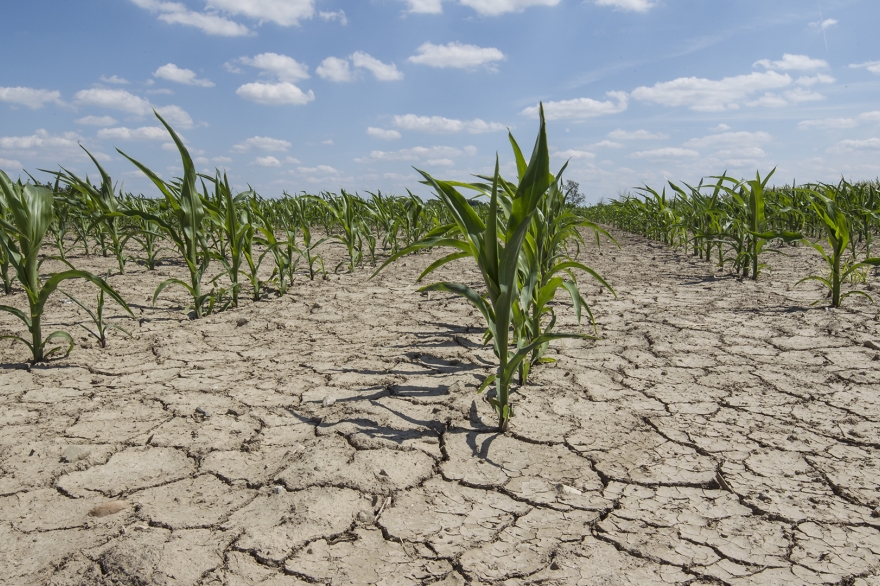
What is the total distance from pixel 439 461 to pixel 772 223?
6.07m

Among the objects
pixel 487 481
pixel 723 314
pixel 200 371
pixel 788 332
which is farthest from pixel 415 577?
pixel 723 314

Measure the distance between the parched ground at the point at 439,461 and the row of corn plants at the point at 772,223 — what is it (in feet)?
1.89

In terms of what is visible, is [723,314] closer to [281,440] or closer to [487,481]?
[487,481]

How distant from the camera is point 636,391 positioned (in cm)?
188

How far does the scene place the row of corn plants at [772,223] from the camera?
293cm

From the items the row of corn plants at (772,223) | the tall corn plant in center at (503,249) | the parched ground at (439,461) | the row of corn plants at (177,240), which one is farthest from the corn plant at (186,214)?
the row of corn plants at (772,223)

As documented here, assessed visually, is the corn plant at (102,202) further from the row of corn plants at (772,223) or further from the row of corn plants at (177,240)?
the row of corn plants at (772,223)

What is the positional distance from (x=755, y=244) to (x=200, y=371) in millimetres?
3289

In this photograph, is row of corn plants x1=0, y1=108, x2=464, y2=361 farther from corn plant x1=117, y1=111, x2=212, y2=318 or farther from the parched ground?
the parched ground

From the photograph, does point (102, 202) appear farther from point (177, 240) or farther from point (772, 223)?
point (772, 223)

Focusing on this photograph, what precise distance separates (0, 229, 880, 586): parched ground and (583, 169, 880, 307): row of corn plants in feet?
1.89

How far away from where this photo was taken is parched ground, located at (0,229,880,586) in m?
1.07

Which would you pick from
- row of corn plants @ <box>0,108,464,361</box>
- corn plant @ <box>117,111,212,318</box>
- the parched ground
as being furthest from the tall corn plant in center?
corn plant @ <box>117,111,212,318</box>

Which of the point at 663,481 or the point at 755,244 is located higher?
the point at 755,244
